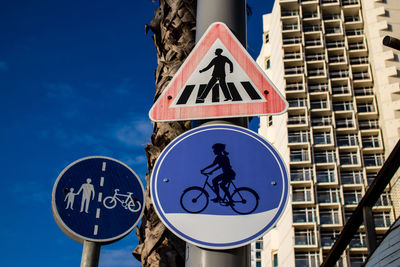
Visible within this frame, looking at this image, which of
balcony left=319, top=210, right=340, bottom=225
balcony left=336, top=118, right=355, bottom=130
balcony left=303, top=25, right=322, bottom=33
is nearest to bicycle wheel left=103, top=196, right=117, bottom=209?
balcony left=319, top=210, right=340, bottom=225

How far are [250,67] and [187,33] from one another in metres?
2.01

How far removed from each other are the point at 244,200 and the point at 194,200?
0.66 ft

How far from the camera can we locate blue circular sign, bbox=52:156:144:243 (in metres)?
2.35

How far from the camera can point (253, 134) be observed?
215 cm

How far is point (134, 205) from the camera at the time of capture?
8.21ft

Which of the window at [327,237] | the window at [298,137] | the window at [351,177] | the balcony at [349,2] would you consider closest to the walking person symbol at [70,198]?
the window at [327,237]

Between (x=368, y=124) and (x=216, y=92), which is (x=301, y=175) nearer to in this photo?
(x=368, y=124)

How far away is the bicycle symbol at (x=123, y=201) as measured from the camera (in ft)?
8.04

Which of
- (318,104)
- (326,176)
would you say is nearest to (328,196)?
(326,176)

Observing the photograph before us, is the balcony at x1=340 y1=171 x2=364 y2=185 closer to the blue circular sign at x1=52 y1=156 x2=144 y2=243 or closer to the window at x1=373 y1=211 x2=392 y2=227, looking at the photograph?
the window at x1=373 y1=211 x2=392 y2=227

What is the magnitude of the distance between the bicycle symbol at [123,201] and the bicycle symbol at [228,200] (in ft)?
1.76

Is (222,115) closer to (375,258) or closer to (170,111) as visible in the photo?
(170,111)

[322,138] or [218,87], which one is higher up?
[322,138]

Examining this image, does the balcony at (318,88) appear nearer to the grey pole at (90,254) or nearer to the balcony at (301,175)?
the balcony at (301,175)
